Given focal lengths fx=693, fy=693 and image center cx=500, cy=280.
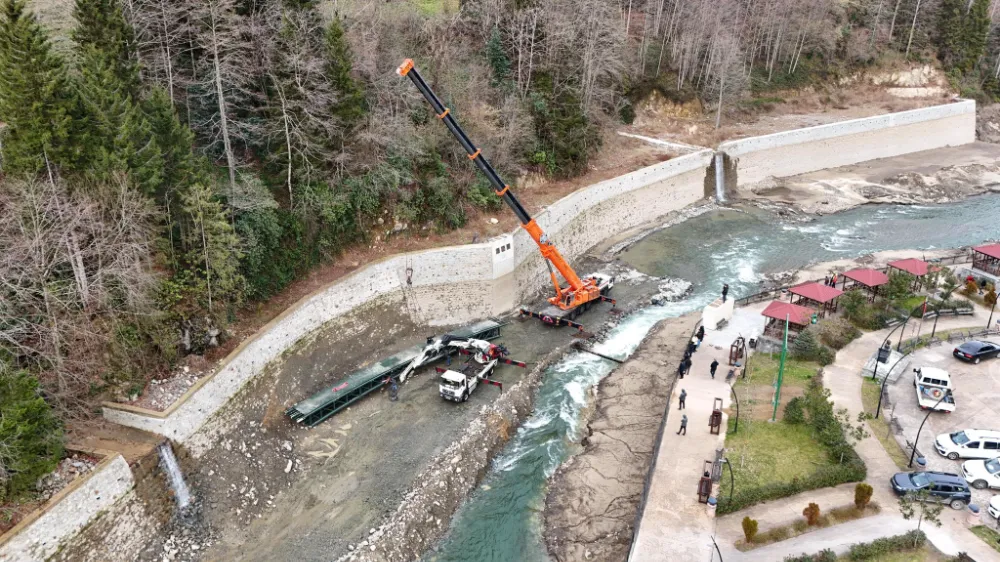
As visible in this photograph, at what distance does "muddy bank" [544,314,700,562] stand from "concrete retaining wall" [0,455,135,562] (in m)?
15.4

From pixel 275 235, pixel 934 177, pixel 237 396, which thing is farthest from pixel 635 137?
pixel 237 396

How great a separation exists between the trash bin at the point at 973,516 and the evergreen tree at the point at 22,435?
101 feet

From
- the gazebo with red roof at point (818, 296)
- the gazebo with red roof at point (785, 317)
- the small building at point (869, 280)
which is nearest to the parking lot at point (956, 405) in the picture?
the gazebo with red roof at point (818, 296)

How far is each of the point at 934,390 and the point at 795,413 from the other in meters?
6.73

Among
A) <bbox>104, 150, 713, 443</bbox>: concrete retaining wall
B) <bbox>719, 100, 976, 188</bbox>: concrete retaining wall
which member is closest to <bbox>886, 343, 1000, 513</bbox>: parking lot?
<bbox>104, 150, 713, 443</bbox>: concrete retaining wall

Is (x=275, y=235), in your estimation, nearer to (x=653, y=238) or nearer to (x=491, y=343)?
(x=491, y=343)

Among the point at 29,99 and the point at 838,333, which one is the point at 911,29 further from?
the point at 29,99

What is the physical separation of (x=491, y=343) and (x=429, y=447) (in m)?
8.71

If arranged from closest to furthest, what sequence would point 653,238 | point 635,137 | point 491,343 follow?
point 491,343 → point 653,238 → point 635,137

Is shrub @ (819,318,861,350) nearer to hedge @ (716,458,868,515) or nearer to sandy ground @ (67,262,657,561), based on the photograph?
hedge @ (716,458,868,515)

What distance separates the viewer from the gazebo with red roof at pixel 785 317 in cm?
3525

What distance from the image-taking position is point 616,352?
3816 centimetres

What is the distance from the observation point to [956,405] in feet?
98.9

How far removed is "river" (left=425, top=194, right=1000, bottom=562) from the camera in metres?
26.6
